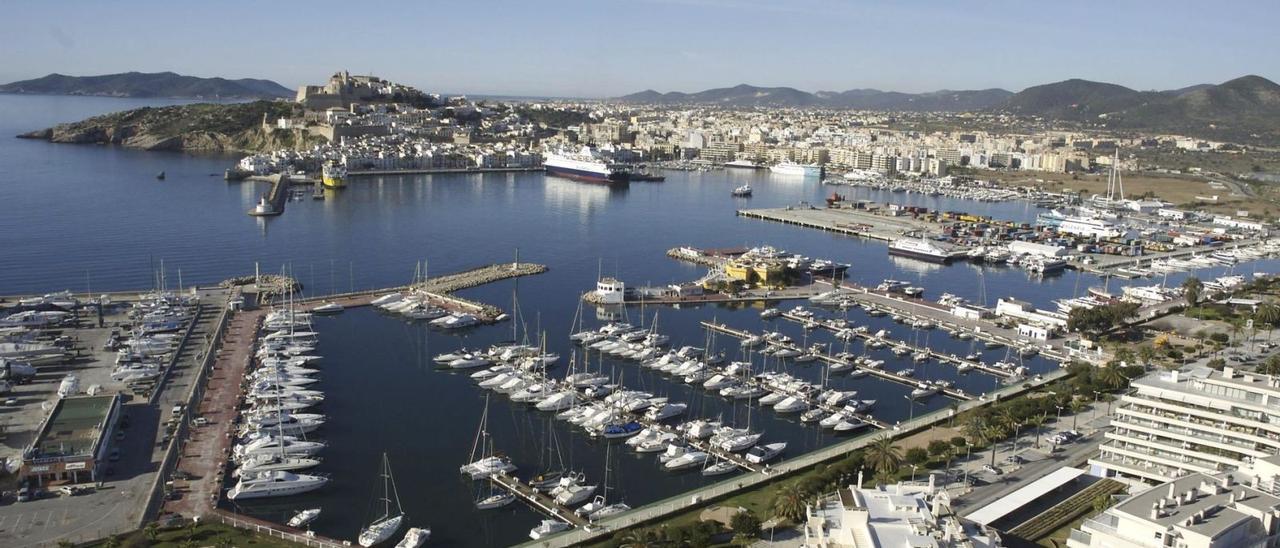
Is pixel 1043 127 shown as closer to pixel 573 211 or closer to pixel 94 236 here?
pixel 573 211

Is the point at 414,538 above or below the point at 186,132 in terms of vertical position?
below

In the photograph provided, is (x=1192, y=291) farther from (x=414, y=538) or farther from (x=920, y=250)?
(x=414, y=538)

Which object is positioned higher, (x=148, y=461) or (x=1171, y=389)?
(x=1171, y=389)

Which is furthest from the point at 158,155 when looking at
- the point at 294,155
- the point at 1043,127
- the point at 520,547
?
the point at 1043,127

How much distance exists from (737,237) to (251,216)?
624 inches

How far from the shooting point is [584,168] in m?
47.1

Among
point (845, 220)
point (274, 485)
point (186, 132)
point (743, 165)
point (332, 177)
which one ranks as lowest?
point (274, 485)

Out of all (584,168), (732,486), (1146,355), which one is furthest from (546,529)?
(584,168)

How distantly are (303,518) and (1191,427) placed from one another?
9334 mm

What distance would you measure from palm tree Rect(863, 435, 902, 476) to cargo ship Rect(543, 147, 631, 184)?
1412 inches

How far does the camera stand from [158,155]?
49.1 metres

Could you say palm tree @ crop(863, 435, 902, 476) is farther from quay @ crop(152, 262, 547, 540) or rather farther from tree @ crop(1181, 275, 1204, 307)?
tree @ crop(1181, 275, 1204, 307)

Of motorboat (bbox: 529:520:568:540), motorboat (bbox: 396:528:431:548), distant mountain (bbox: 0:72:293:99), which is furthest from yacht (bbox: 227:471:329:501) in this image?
distant mountain (bbox: 0:72:293:99)

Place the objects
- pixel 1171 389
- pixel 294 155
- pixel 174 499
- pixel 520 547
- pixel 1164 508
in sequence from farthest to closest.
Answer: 1. pixel 294 155
2. pixel 1171 389
3. pixel 174 499
4. pixel 520 547
5. pixel 1164 508
